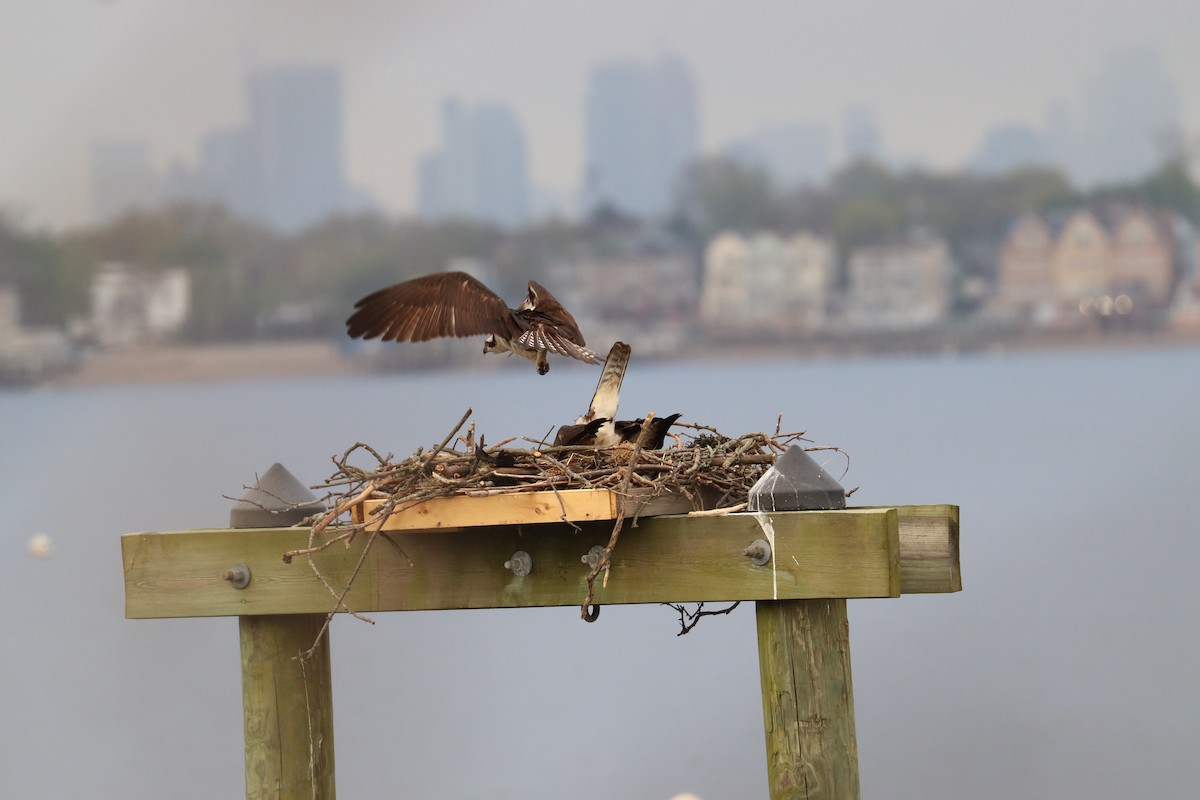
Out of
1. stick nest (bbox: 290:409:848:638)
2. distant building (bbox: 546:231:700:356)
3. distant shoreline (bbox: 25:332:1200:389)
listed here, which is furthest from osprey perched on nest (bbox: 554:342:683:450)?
distant shoreline (bbox: 25:332:1200:389)

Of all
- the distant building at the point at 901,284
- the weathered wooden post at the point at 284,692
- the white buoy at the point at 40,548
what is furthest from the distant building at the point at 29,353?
the weathered wooden post at the point at 284,692

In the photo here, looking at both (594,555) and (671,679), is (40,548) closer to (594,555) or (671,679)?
(671,679)

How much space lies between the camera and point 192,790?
529 inches

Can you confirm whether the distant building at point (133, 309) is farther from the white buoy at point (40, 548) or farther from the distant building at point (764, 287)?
the white buoy at point (40, 548)

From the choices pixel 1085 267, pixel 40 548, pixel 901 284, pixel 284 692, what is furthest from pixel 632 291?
pixel 284 692

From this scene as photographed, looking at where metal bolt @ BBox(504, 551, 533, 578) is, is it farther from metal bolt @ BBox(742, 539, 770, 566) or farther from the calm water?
the calm water

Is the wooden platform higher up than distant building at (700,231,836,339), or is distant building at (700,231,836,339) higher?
distant building at (700,231,836,339)

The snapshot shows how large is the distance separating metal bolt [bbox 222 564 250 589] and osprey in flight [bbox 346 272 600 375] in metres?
0.68

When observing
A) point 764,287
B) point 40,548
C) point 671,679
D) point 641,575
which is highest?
point 764,287

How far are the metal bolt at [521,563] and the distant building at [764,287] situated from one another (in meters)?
78.0

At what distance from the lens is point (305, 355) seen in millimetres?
79375

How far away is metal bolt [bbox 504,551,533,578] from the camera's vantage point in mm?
4164

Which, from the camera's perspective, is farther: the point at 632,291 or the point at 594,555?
the point at 632,291

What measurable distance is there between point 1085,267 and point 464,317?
7985cm
